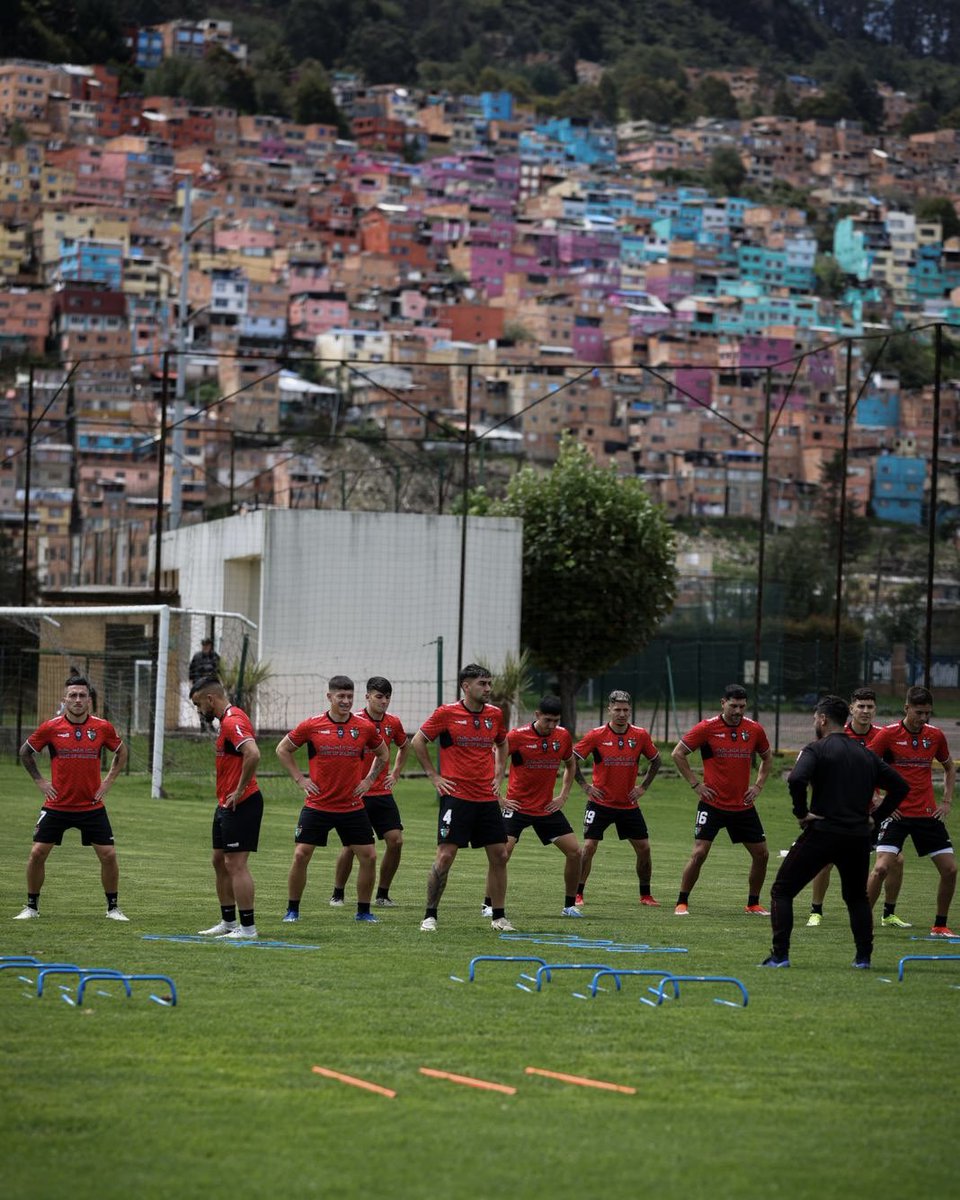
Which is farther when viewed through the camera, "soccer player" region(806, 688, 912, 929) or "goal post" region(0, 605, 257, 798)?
"goal post" region(0, 605, 257, 798)

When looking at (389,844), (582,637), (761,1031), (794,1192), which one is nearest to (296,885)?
(389,844)

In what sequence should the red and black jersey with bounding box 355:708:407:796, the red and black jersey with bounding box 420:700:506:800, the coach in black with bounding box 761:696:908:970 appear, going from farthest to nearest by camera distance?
the red and black jersey with bounding box 355:708:407:796 → the red and black jersey with bounding box 420:700:506:800 → the coach in black with bounding box 761:696:908:970

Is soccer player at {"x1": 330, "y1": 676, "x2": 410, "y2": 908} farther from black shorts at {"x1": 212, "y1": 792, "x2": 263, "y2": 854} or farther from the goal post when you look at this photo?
the goal post

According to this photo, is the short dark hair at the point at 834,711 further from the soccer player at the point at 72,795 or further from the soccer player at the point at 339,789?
the soccer player at the point at 72,795

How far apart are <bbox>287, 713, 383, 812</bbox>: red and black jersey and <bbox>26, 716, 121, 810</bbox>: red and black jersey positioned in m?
1.71

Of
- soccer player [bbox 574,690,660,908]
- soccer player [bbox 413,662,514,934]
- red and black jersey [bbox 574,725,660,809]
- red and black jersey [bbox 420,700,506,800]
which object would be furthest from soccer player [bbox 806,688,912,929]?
red and black jersey [bbox 420,700,506,800]

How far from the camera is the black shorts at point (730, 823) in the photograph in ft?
56.2

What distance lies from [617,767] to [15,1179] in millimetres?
10694

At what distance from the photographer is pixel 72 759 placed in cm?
1551

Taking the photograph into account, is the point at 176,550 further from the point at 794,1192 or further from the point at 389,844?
the point at 794,1192

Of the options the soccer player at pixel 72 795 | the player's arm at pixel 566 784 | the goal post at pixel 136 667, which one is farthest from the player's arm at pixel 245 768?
the goal post at pixel 136 667

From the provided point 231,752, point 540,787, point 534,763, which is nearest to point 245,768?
point 231,752

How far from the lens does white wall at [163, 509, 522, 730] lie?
44312 mm

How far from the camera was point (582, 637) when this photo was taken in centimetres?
5219
